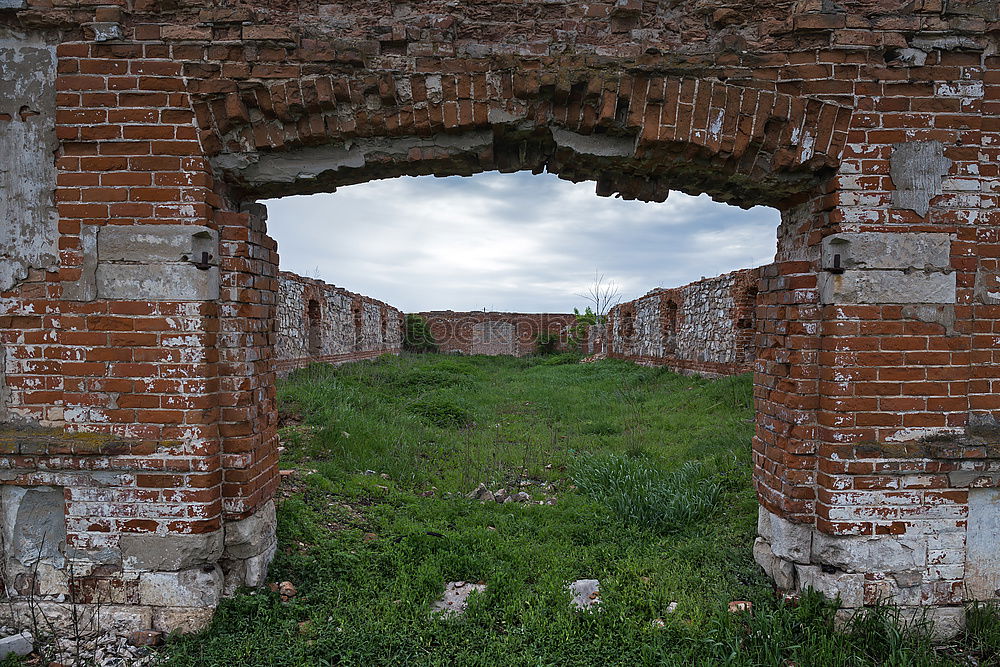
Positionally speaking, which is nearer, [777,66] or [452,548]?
[777,66]

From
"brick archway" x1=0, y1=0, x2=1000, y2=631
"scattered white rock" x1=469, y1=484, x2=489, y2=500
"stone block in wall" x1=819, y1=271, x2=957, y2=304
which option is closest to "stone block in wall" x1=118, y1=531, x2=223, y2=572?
"brick archway" x1=0, y1=0, x2=1000, y2=631

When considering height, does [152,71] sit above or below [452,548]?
above

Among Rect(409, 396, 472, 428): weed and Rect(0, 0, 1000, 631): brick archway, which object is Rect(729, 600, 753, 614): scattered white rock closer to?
Rect(0, 0, 1000, 631): brick archway

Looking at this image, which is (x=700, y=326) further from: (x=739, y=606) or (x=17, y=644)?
(x=17, y=644)

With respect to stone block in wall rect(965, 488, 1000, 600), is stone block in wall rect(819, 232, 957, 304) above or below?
above

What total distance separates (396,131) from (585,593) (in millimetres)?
3192

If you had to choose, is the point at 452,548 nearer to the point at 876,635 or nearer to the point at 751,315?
the point at 876,635

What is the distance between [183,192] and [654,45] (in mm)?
2939

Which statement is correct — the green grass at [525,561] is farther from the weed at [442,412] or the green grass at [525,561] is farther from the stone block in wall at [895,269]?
the stone block in wall at [895,269]

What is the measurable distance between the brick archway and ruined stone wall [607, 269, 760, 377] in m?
3.83

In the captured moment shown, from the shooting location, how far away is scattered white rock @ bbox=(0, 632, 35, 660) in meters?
2.85

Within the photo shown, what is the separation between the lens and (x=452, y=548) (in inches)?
153

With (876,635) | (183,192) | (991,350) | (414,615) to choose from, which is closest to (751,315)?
(991,350)

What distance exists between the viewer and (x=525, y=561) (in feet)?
12.4
